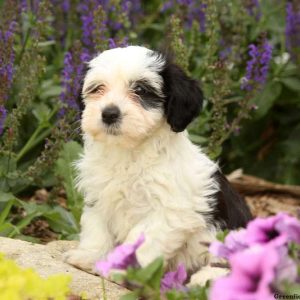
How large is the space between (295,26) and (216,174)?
2.98m

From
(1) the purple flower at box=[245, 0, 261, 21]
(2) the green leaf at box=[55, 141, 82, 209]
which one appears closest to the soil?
(1) the purple flower at box=[245, 0, 261, 21]

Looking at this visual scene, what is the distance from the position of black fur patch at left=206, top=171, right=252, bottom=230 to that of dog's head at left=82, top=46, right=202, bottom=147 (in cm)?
53

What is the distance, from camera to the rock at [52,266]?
14.0ft

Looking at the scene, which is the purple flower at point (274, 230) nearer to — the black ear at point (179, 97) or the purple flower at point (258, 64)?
the black ear at point (179, 97)

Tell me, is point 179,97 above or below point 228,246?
above

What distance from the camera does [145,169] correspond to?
4684 millimetres

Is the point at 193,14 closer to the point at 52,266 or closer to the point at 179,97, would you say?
the point at 179,97

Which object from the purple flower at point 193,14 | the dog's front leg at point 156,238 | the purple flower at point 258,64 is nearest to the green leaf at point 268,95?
the purple flower at point 193,14

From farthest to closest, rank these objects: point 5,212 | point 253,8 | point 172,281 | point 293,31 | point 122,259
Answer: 1. point 253,8
2. point 293,31
3. point 5,212
4. point 172,281
5. point 122,259

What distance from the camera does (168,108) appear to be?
4551 millimetres

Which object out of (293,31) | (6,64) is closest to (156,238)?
(6,64)

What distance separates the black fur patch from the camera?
472 cm

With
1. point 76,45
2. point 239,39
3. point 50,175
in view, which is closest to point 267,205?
point 239,39

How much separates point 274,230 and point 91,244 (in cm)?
222
